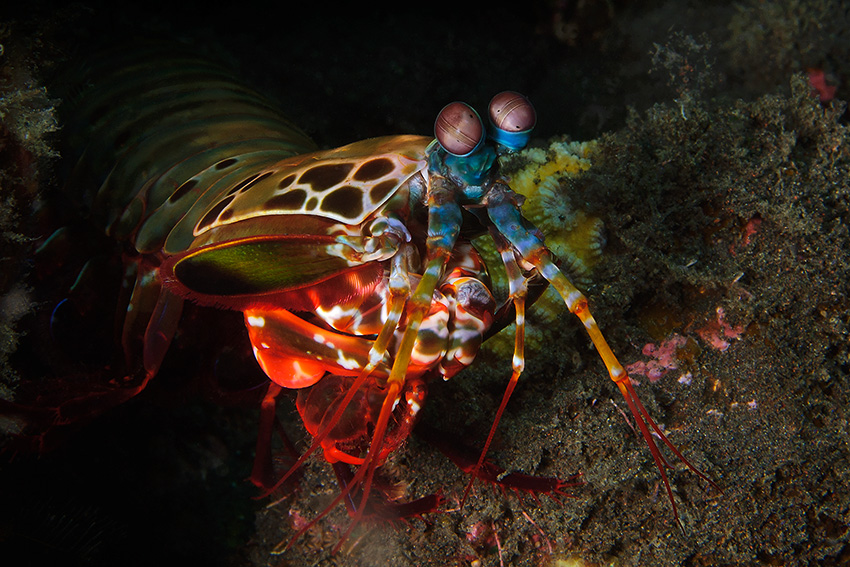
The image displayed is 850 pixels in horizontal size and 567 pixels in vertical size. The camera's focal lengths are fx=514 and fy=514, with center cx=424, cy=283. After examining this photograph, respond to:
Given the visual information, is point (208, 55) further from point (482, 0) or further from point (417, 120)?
point (482, 0)

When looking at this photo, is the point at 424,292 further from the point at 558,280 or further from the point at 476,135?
the point at 476,135

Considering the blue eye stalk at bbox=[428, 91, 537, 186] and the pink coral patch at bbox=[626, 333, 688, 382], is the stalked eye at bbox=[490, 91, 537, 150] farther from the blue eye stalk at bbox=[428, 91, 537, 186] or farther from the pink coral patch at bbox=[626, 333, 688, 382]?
the pink coral patch at bbox=[626, 333, 688, 382]

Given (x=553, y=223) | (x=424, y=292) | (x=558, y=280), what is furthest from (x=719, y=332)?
(x=424, y=292)

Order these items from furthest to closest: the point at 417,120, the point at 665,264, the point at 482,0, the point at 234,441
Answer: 1. the point at 482,0
2. the point at 417,120
3. the point at 234,441
4. the point at 665,264

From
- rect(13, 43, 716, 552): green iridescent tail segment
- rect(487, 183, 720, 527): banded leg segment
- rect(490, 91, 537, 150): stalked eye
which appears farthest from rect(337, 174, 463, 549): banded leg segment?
rect(490, 91, 537, 150): stalked eye

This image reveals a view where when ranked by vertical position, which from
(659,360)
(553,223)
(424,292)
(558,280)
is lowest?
(659,360)

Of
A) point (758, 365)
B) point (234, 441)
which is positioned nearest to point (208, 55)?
point (234, 441)

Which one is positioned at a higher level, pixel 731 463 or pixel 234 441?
pixel 731 463
